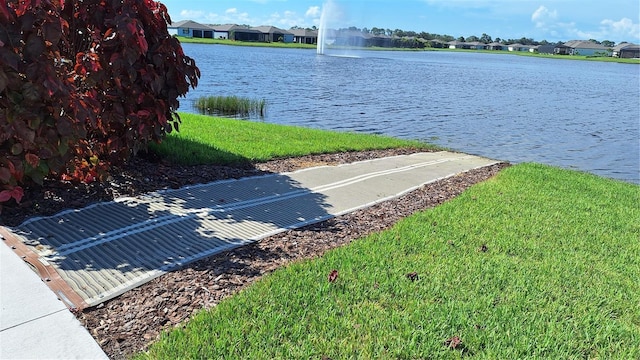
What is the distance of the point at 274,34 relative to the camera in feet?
439

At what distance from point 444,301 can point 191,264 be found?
199cm

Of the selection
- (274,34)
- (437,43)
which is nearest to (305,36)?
(274,34)

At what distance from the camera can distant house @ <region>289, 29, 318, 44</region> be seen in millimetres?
138875

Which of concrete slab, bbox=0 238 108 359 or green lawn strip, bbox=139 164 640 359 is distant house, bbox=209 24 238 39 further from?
concrete slab, bbox=0 238 108 359

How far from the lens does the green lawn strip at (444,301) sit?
299 cm

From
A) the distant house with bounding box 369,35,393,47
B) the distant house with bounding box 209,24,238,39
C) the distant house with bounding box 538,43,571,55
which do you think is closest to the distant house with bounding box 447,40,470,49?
the distant house with bounding box 538,43,571,55

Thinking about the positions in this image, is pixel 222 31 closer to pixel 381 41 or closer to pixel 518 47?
pixel 381 41

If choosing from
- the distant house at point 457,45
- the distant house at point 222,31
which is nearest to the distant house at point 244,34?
the distant house at point 222,31

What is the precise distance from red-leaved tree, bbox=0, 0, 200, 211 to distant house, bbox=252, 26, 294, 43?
13149 cm

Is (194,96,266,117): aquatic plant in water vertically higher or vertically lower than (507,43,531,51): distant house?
lower

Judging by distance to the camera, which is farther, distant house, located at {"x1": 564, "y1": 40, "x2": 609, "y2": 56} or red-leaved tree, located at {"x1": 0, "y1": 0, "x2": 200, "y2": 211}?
distant house, located at {"x1": 564, "y1": 40, "x2": 609, "y2": 56}

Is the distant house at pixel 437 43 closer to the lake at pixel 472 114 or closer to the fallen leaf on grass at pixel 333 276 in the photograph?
Result: the lake at pixel 472 114

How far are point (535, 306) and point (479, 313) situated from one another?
507mm

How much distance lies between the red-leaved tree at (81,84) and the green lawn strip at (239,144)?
1.48 meters
